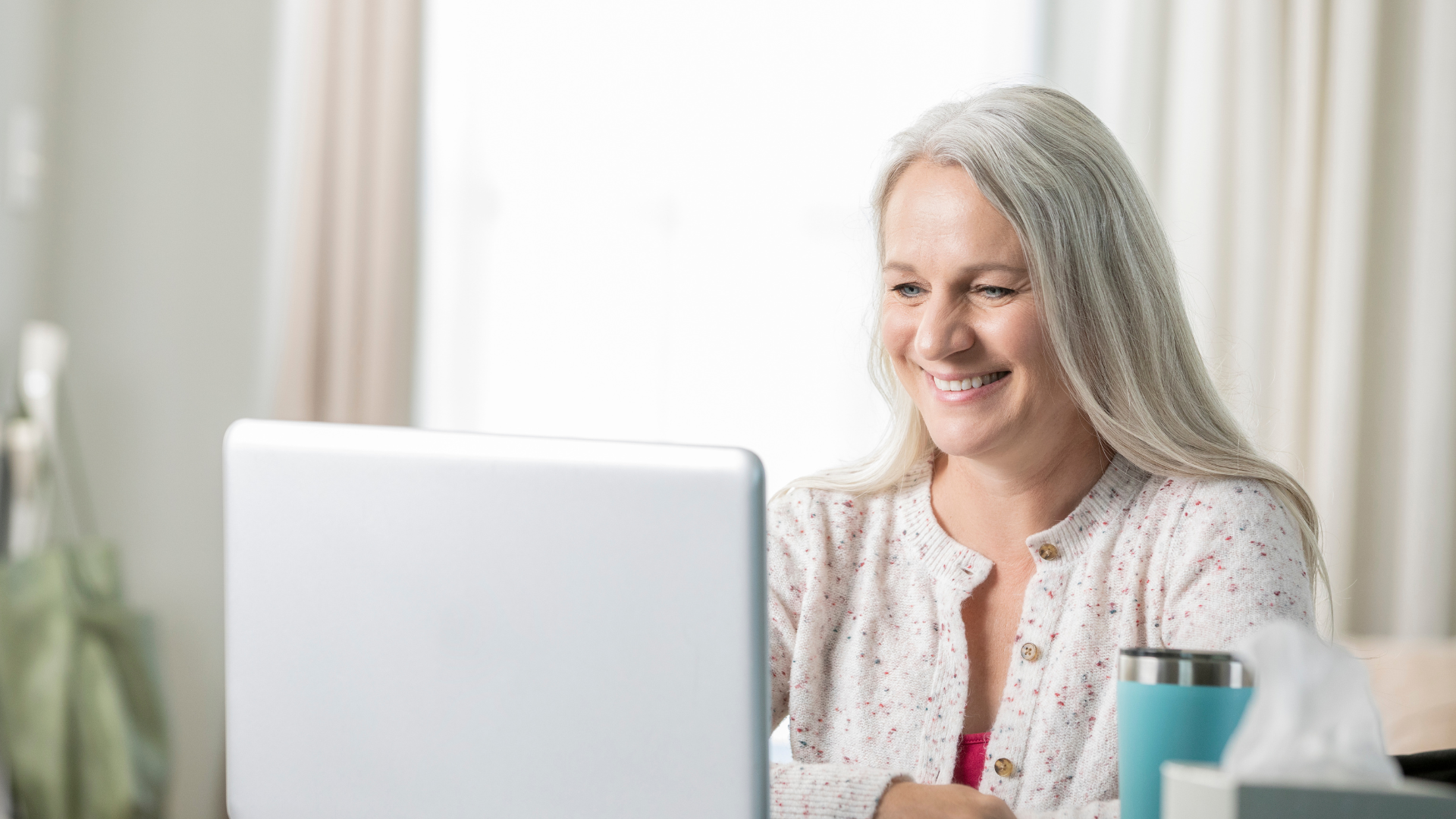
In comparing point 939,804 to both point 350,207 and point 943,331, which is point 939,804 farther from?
point 350,207

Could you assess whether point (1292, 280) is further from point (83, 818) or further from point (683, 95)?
point (83, 818)

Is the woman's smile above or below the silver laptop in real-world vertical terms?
above

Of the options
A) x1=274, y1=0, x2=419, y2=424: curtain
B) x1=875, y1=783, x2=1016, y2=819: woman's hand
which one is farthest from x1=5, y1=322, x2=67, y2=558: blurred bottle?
x1=875, y1=783, x2=1016, y2=819: woman's hand

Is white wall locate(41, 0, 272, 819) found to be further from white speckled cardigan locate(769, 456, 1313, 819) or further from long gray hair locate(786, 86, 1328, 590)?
long gray hair locate(786, 86, 1328, 590)

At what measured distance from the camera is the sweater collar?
1179 mm

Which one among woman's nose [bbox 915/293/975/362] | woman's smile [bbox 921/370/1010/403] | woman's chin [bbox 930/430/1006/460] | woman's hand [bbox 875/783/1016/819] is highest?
woman's nose [bbox 915/293/975/362]

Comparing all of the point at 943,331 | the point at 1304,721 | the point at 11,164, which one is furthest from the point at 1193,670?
the point at 11,164

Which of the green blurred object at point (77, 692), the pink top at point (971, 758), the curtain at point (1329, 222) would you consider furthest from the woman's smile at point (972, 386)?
the green blurred object at point (77, 692)

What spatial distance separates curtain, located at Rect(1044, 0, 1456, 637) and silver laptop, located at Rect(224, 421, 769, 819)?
7.10 ft

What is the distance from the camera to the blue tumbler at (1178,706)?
65 centimetres

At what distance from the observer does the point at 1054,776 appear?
43.0 inches

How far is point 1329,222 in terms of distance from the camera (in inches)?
103

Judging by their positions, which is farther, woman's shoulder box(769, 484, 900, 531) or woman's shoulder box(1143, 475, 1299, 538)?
woman's shoulder box(769, 484, 900, 531)

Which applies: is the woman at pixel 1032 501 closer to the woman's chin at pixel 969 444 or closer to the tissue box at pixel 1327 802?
the woman's chin at pixel 969 444
